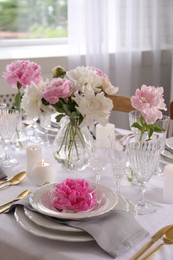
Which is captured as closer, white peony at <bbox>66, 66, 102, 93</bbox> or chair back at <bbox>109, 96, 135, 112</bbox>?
white peony at <bbox>66, 66, 102, 93</bbox>

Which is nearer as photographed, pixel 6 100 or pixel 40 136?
pixel 40 136

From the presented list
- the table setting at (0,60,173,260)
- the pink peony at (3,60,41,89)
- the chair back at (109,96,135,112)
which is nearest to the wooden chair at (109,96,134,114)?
the chair back at (109,96,135,112)

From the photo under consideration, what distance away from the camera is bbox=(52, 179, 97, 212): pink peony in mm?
1031

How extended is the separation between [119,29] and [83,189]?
187 centimetres

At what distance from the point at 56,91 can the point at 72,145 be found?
0.61 feet

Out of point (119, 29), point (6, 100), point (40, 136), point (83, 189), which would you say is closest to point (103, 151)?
point (83, 189)

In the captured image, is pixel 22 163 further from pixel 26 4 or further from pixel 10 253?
pixel 26 4

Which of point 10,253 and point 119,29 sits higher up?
point 119,29

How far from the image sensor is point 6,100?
2.58 m

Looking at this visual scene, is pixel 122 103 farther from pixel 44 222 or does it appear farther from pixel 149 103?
pixel 44 222

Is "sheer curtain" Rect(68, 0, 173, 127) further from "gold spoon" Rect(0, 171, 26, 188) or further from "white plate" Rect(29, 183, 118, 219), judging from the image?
"white plate" Rect(29, 183, 118, 219)

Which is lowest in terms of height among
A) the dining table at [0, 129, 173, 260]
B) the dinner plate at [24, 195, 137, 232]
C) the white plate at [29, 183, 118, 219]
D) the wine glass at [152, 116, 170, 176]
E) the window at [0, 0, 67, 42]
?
the dining table at [0, 129, 173, 260]

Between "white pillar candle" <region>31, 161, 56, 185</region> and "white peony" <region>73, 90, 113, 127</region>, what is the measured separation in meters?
0.19

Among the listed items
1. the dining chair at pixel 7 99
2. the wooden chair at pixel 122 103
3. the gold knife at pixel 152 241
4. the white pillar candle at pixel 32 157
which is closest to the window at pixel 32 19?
the dining chair at pixel 7 99
